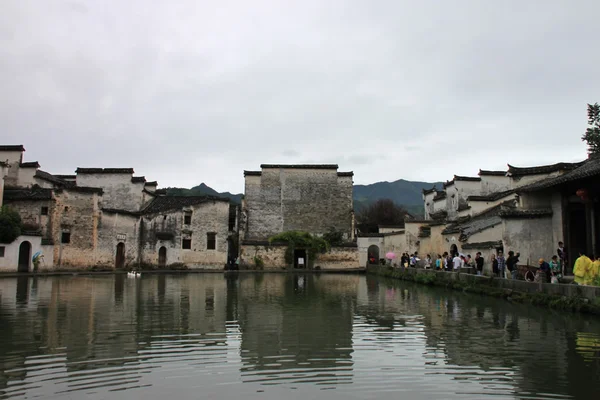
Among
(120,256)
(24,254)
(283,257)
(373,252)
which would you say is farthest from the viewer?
(373,252)

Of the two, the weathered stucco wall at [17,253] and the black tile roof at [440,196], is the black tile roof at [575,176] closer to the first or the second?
the black tile roof at [440,196]

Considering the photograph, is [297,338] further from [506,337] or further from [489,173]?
[489,173]

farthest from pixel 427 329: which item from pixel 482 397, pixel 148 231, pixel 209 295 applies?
pixel 148 231

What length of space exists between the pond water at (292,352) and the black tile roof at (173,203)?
2391cm

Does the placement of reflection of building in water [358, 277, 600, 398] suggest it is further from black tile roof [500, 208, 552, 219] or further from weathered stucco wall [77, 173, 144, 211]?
weathered stucco wall [77, 173, 144, 211]

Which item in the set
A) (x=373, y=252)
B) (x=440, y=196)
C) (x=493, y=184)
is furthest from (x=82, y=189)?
(x=493, y=184)

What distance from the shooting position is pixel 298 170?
1670 inches

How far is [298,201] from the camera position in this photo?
1649 inches

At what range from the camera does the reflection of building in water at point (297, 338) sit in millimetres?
6875

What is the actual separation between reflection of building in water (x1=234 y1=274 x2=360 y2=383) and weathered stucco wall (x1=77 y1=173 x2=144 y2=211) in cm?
2737

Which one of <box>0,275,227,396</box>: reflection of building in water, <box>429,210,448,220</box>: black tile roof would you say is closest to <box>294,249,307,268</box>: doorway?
<box>429,210,448,220</box>: black tile roof

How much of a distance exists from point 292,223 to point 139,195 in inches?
495

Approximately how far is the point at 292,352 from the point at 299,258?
102ft

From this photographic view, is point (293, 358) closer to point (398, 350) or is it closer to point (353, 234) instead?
point (398, 350)
